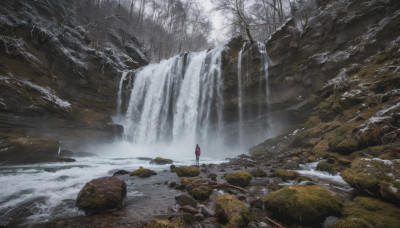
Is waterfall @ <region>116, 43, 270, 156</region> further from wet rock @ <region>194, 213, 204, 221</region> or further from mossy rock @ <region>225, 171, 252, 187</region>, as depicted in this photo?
wet rock @ <region>194, 213, 204, 221</region>

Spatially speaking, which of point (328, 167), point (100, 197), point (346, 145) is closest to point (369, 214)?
point (328, 167)

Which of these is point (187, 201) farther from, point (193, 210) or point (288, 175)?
point (288, 175)

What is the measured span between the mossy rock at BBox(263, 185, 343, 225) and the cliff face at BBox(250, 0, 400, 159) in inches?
159

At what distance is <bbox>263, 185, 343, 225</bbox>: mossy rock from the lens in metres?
2.93

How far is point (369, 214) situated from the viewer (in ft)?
8.93

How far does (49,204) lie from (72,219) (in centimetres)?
145

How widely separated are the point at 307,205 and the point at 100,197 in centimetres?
398

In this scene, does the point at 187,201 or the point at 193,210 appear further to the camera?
the point at 187,201

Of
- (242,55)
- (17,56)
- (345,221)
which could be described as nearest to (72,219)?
(345,221)

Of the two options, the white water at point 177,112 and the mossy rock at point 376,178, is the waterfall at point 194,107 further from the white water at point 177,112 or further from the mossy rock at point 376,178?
the mossy rock at point 376,178

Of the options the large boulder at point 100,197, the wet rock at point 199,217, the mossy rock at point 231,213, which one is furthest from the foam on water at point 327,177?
the large boulder at point 100,197

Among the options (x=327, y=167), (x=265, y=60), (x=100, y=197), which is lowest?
Result: (x=100, y=197)

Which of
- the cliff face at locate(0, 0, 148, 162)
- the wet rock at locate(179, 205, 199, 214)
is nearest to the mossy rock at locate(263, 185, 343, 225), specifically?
the wet rock at locate(179, 205, 199, 214)

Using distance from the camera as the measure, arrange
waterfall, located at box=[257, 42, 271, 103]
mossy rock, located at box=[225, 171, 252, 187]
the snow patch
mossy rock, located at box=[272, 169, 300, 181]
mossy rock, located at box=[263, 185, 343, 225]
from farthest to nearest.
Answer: waterfall, located at box=[257, 42, 271, 103]
the snow patch
mossy rock, located at box=[272, 169, 300, 181]
mossy rock, located at box=[225, 171, 252, 187]
mossy rock, located at box=[263, 185, 343, 225]
